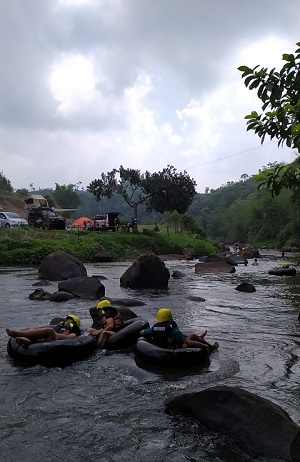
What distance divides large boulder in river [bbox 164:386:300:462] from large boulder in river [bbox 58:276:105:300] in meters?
10.4

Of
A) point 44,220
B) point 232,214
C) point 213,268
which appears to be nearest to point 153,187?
point 44,220

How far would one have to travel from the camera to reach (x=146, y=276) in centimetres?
2064

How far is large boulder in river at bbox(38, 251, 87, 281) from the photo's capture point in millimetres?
22203

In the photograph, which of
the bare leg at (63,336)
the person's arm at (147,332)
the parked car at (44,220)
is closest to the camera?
the person's arm at (147,332)

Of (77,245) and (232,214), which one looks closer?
(77,245)

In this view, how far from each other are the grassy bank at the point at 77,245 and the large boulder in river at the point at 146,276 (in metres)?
11.7

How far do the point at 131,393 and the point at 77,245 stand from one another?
2760 cm

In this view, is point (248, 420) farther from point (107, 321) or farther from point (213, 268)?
point (213, 268)

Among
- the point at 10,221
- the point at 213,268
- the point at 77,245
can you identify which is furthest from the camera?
the point at 10,221

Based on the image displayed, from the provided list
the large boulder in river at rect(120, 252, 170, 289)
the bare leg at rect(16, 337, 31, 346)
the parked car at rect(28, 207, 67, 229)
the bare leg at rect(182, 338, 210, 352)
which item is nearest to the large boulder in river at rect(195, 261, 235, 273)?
the large boulder in river at rect(120, 252, 170, 289)

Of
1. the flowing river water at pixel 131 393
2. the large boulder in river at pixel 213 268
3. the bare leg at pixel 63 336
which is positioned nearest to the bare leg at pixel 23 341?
the flowing river water at pixel 131 393

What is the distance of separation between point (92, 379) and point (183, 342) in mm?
1982

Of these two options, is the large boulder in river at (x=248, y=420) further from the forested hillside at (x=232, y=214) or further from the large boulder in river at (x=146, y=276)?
the forested hillside at (x=232, y=214)

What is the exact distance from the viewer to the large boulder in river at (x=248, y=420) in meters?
5.16
